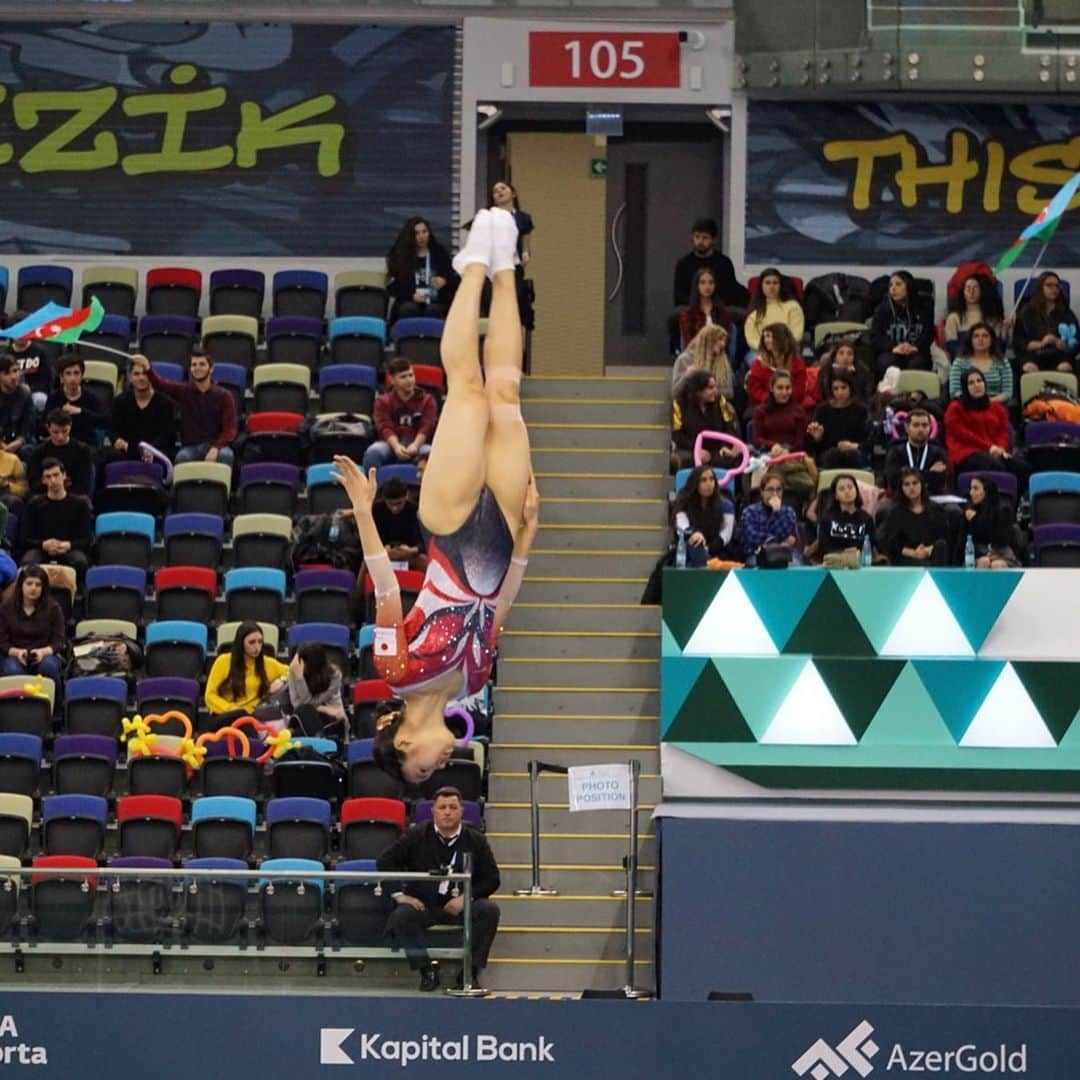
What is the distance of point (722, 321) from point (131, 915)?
7.26 m

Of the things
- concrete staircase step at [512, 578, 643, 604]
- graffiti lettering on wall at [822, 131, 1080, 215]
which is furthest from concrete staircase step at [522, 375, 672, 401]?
graffiti lettering on wall at [822, 131, 1080, 215]

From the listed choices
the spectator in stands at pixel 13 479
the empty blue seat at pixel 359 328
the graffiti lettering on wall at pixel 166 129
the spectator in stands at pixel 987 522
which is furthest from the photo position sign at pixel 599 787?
the graffiti lettering on wall at pixel 166 129

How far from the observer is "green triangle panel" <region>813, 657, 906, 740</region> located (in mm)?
14914

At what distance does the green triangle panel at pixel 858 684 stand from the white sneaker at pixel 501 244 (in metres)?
4.68

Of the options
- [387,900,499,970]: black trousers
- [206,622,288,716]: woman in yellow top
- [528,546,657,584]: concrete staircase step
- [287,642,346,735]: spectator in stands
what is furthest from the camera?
[528,546,657,584]: concrete staircase step

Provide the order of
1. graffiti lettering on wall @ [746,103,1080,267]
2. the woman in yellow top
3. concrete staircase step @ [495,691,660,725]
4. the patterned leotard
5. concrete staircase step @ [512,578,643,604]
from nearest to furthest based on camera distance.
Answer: the patterned leotard, the woman in yellow top, concrete staircase step @ [495,691,660,725], concrete staircase step @ [512,578,643,604], graffiti lettering on wall @ [746,103,1080,267]

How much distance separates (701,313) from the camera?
728 inches

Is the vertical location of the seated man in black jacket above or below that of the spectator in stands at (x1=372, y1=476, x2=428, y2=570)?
below

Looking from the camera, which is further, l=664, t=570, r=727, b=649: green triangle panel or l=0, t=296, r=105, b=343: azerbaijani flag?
l=0, t=296, r=105, b=343: azerbaijani flag

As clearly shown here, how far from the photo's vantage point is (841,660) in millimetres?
A: 14922

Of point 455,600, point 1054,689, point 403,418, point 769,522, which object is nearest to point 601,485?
point 403,418

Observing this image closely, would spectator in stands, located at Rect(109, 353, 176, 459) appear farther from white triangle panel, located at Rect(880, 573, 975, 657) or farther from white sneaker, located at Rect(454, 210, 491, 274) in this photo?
white sneaker, located at Rect(454, 210, 491, 274)

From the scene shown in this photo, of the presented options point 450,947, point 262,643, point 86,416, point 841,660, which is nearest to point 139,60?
point 86,416

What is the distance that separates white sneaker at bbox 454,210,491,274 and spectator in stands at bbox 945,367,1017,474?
679 centimetres
